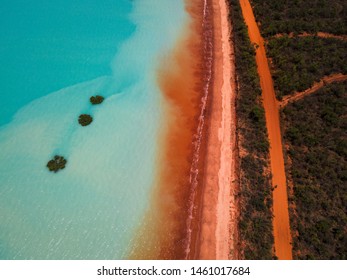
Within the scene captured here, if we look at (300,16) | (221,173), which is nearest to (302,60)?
(300,16)

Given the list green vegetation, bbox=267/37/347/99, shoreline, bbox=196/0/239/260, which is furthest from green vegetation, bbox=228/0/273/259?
green vegetation, bbox=267/37/347/99

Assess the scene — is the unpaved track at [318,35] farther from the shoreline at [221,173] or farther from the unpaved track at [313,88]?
the shoreline at [221,173]

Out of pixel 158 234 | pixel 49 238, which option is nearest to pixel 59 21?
pixel 49 238

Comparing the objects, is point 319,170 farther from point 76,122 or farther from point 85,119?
point 76,122

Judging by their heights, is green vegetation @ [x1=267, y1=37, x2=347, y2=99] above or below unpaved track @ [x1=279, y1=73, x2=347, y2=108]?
above

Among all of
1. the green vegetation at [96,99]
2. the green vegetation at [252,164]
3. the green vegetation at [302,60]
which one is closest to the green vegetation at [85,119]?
the green vegetation at [96,99]

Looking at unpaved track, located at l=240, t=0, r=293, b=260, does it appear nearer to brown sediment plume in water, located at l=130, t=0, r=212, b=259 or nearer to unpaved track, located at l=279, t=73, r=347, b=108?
unpaved track, located at l=279, t=73, r=347, b=108
